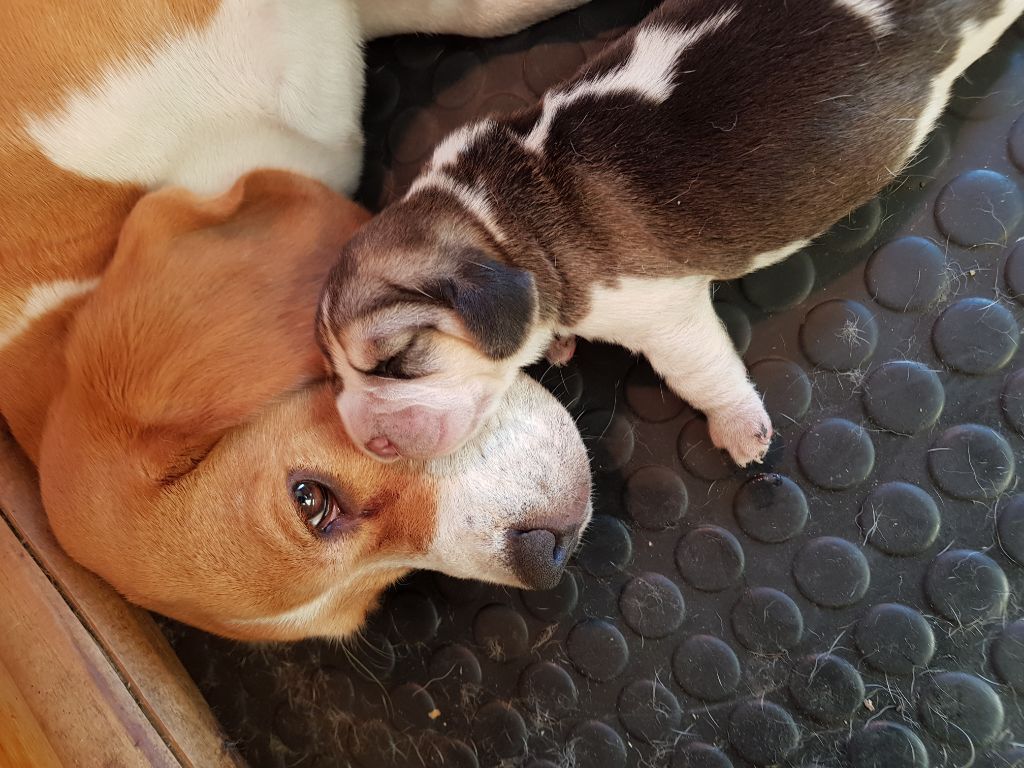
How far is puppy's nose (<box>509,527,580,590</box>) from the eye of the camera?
1.37m

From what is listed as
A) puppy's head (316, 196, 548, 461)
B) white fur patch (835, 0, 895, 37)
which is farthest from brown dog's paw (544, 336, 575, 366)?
white fur patch (835, 0, 895, 37)

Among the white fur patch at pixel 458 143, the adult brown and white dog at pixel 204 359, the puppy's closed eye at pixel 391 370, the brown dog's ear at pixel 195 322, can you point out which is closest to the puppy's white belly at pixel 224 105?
the adult brown and white dog at pixel 204 359

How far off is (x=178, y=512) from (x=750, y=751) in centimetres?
125

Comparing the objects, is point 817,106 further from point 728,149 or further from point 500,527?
point 500,527

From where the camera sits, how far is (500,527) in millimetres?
1371

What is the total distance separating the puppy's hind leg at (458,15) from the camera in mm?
1630

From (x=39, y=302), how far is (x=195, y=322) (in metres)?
0.40

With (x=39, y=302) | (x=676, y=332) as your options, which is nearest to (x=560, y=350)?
(x=676, y=332)

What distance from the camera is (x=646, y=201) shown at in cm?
139

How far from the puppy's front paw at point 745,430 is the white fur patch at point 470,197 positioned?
59 centimetres

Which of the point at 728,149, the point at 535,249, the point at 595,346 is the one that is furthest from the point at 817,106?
the point at 595,346

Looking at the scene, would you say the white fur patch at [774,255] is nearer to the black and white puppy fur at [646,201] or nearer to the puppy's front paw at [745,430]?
the black and white puppy fur at [646,201]

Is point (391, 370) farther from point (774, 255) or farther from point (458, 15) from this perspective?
point (458, 15)

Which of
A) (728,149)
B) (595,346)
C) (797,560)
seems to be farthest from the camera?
(595,346)
